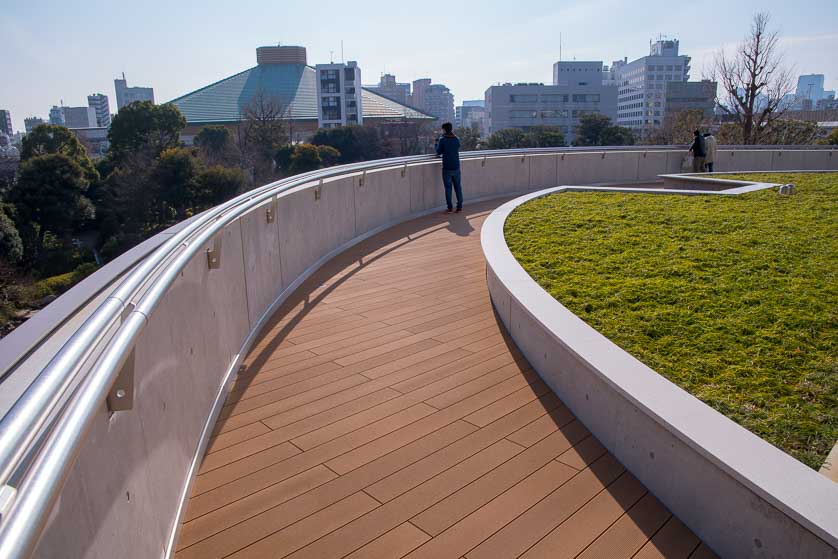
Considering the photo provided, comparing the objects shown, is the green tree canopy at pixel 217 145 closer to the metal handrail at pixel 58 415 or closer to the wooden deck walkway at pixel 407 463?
the wooden deck walkway at pixel 407 463

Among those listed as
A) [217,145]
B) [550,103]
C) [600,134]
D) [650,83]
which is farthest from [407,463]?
[650,83]

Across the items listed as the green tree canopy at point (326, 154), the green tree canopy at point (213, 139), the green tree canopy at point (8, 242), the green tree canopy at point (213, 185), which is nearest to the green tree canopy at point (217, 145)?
the green tree canopy at point (213, 139)

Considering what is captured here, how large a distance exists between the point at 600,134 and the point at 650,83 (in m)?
135

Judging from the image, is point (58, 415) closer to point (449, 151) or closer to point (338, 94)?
point (449, 151)

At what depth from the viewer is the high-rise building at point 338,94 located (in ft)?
389

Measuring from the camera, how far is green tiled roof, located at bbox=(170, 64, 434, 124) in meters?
133

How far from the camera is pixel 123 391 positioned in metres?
2.04

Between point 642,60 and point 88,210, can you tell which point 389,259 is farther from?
point 642,60

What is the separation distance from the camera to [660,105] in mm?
159125

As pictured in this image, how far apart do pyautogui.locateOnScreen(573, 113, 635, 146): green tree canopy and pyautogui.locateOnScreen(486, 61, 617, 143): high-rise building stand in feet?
254

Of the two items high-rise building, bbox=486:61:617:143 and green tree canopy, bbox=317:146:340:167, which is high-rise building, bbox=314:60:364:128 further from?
green tree canopy, bbox=317:146:340:167

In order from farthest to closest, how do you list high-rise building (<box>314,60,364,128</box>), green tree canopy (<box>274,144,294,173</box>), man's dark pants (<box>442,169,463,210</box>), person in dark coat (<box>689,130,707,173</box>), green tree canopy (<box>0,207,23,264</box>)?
high-rise building (<box>314,60,364,128</box>) < green tree canopy (<box>274,144,294,173</box>) < green tree canopy (<box>0,207,23,264</box>) < person in dark coat (<box>689,130,707,173</box>) < man's dark pants (<box>442,169,463,210</box>)

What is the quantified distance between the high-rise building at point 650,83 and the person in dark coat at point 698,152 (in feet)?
Answer: 503

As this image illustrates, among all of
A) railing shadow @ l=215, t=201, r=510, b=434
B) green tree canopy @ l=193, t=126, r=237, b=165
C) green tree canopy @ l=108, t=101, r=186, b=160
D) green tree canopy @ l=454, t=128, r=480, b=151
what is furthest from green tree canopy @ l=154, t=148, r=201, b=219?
railing shadow @ l=215, t=201, r=510, b=434
